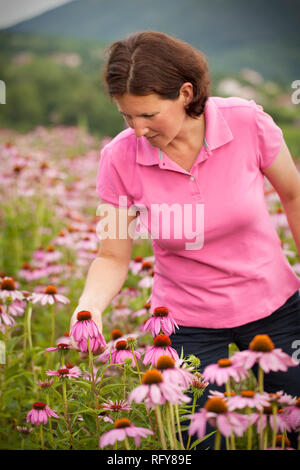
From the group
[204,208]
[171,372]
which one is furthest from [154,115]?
[171,372]

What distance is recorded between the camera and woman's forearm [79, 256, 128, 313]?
4.20ft

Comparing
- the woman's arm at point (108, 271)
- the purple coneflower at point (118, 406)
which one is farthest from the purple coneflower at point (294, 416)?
the woman's arm at point (108, 271)

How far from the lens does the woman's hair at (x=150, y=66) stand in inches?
48.0

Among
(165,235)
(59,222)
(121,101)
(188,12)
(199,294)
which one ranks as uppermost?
(188,12)

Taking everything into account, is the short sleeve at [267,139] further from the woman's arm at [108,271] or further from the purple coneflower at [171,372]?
the purple coneflower at [171,372]

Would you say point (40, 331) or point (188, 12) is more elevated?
point (188, 12)

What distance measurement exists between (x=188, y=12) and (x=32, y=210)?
4.64 metres

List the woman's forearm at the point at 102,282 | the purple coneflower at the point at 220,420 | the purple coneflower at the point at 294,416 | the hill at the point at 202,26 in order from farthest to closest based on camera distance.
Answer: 1. the hill at the point at 202,26
2. the woman's forearm at the point at 102,282
3. the purple coneflower at the point at 294,416
4. the purple coneflower at the point at 220,420

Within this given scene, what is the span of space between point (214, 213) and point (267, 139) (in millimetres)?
241

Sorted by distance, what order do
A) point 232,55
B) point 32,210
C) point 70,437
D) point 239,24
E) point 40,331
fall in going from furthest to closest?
point 232,55
point 239,24
point 32,210
point 40,331
point 70,437

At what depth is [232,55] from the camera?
273 inches
